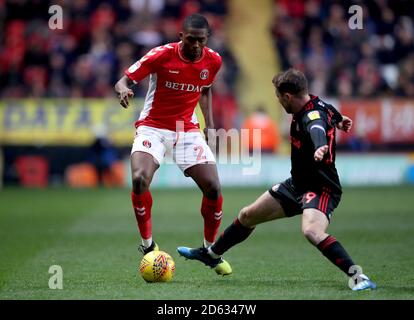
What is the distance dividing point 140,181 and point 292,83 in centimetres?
175

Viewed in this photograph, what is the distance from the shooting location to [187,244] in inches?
432

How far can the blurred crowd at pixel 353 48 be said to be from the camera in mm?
21000

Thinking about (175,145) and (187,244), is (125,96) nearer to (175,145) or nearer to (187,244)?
(175,145)

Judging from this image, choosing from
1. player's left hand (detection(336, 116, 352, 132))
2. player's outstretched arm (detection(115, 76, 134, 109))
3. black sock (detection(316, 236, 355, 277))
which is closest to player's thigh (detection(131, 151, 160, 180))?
player's outstretched arm (detection(115, 76, 134, 109))

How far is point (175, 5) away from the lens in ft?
73.5

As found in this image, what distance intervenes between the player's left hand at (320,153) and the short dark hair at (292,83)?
0.70 m

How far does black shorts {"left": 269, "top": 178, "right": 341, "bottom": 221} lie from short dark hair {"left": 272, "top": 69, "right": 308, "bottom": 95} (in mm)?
830

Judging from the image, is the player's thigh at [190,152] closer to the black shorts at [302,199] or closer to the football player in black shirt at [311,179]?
the football player in black shirt at [311,179]

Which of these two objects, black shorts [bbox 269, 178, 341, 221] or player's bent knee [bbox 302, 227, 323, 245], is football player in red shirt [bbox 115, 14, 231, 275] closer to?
black shorts [bbox 269, 178, 341, 221]

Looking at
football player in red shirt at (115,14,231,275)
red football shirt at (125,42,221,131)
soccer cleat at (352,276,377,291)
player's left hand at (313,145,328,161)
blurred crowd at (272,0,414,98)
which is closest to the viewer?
player's left hand at (313,145,328,161)

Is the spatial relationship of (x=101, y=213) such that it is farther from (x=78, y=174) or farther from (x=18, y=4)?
(x=18, y=4)

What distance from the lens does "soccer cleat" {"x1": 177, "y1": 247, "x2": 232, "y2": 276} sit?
27.5 ft
